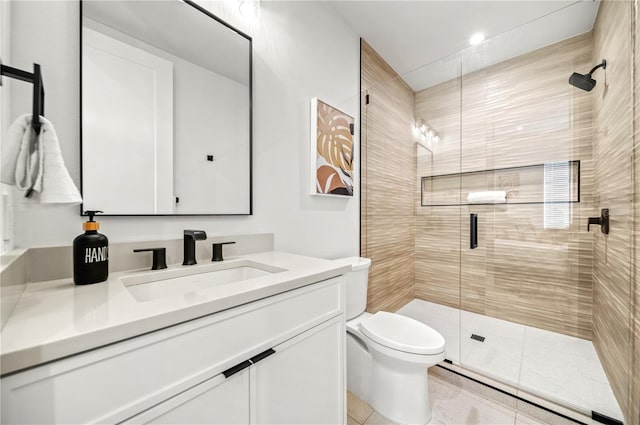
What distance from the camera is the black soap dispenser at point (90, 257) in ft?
2.58

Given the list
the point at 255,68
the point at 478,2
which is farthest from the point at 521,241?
the point at 255,68

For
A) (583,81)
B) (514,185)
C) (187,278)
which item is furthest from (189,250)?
(583,81)

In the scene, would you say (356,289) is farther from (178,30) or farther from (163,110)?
(178,30)

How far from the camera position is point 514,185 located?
6.77ft

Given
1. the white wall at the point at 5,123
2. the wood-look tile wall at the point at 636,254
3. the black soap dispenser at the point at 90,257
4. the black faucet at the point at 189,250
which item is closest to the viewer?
the white wall at the point at 5,123

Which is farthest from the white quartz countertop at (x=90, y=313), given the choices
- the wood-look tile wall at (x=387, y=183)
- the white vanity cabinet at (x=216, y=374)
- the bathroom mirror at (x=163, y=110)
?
the wood-look tile wall at (x=387, y=183)

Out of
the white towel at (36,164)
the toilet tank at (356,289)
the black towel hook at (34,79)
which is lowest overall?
the toilet tank at (356,289)

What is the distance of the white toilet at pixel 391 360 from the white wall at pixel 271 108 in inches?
20.2

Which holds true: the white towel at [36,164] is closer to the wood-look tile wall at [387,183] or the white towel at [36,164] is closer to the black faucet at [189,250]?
the black faucet at [189,250]

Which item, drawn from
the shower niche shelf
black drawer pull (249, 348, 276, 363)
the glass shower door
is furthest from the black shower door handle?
black drawer pull (249, 348, 276, 363)

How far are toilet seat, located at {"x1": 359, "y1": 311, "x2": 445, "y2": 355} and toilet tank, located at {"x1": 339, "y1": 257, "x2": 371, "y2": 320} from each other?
91 millimetres

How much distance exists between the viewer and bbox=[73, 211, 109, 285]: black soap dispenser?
788 millimetres

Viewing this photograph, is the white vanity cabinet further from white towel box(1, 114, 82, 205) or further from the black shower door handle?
the black shower door handle

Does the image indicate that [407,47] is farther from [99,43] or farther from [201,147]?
[99,43]
